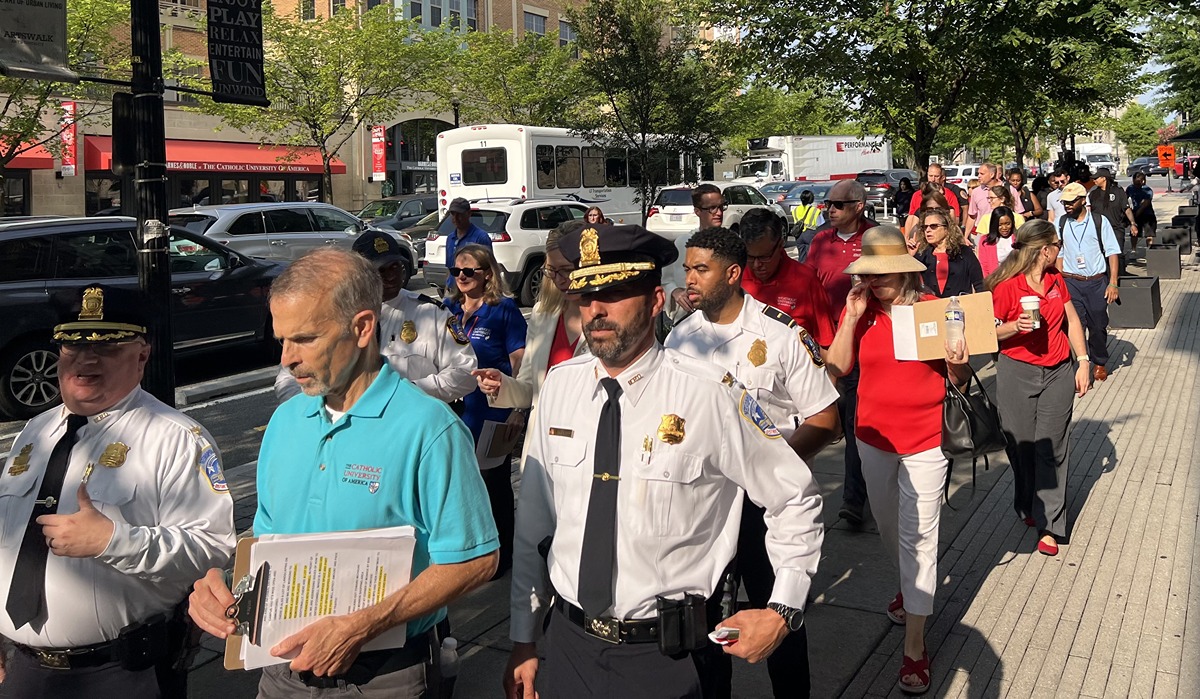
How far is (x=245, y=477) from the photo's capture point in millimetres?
7500

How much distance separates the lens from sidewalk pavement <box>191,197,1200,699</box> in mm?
4500

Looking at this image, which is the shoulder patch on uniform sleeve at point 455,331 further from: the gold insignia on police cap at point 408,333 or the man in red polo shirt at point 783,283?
the man in red polo shirt at point 783,283

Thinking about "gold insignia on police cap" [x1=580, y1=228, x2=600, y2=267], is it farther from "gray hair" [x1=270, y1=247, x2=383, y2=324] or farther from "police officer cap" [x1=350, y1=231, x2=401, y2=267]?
"police officer cap" [x1=350, y1=231, x2=401, y2=267]

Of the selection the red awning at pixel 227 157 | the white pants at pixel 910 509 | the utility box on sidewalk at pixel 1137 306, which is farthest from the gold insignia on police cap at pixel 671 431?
the red awning at pixel 227 157

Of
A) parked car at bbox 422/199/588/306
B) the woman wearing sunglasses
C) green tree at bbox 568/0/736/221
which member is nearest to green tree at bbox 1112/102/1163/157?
green tree at bbox 568/0/736/221

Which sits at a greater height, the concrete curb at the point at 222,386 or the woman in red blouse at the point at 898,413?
the woman in red blouse at the point at 898,413

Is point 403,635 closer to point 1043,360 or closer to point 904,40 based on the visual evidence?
point 1043,360

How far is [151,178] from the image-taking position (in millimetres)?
5992

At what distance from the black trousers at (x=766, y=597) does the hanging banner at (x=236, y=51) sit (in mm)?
4330

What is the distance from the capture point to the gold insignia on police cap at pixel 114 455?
2.79m

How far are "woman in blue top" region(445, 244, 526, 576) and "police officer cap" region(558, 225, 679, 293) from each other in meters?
3.02

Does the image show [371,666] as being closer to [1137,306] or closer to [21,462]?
[21,462]

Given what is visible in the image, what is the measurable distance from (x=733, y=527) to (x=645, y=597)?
318 mm

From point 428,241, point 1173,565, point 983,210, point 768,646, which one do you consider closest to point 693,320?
point 768,646
